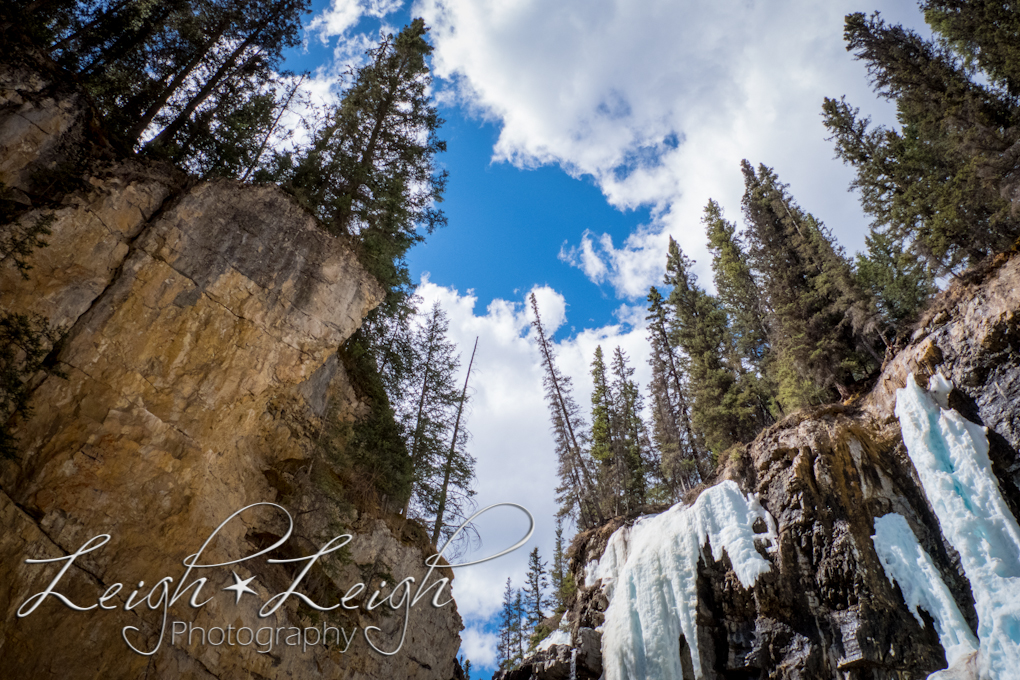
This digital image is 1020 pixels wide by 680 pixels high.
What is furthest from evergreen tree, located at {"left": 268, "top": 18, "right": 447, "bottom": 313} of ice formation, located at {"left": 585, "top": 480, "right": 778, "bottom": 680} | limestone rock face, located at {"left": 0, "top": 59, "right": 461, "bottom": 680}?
ice formation, located at {"left": 585, "top": 480, "right": 778, "bottom": 680}

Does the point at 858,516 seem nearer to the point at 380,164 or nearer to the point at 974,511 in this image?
the point at 974,511

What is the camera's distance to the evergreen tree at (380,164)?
12.6 m

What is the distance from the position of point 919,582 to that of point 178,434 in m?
15.9

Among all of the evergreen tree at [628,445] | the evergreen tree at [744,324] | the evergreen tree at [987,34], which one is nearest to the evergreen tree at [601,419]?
the evergreen tree at [628,445]

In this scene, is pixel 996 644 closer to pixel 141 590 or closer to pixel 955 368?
pixel 955 368

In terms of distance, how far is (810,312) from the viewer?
18859 millimetres

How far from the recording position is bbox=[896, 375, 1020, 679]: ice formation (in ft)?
31.0

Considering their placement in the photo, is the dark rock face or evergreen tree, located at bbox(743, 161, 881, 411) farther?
evergreen tree, located at bbox(743, 161, 881, 411)

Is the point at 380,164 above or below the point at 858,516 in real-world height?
above

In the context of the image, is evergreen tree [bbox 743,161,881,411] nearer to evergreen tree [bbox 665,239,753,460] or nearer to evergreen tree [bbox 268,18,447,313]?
evergreen tree [bbox 665,239,753,460]

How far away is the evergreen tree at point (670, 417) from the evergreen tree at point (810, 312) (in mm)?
4295

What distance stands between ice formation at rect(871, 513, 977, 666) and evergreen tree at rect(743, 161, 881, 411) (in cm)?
616

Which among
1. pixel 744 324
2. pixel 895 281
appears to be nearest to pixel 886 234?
pixel 895 281

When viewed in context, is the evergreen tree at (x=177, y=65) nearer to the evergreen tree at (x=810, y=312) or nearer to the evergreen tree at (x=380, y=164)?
the evergreen tree at (x=380, y=164)
